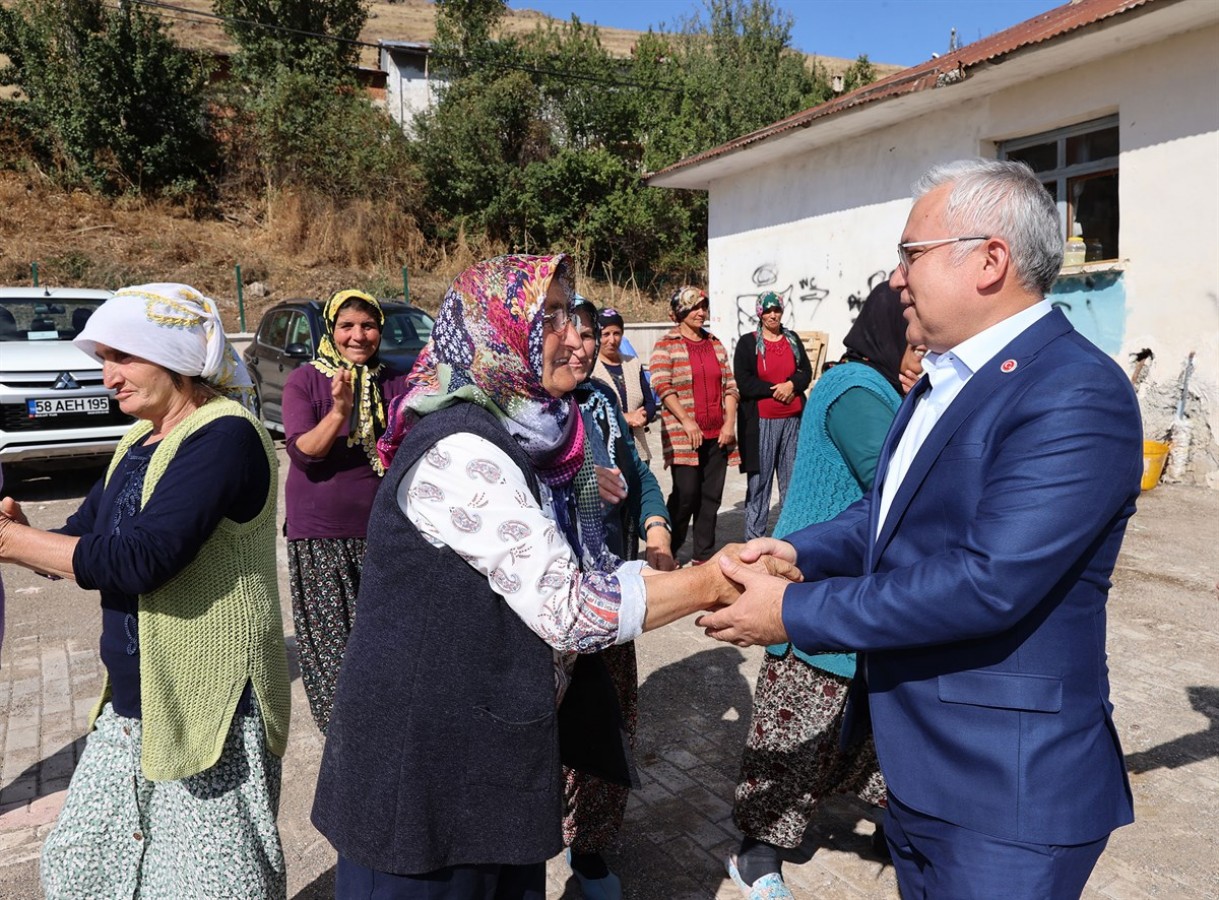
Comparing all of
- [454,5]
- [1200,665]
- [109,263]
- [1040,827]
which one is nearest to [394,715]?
[1040,827]

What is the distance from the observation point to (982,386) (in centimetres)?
167

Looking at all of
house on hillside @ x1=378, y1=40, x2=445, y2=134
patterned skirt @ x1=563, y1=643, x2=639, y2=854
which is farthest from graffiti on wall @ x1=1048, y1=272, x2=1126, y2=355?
house on hillside @ x1=378, y1=40, x2=445, y2=134

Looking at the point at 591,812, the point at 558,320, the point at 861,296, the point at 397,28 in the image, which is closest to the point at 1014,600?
the point at 558,320

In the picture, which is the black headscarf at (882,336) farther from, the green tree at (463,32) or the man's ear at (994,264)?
the green tree at (463,32)

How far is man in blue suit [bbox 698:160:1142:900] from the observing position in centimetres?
155

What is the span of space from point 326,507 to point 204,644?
63.2 inches

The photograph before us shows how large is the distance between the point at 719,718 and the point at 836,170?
35.4 ft

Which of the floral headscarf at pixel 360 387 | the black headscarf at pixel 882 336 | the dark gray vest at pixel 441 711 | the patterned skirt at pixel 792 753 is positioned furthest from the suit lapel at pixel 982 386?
the floral headscarf at pixel 360 387

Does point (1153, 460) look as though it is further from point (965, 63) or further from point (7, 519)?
point (7, 519)

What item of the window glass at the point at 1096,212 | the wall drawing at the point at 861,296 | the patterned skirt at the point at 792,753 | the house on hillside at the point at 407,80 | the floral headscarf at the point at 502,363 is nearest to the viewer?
the floral headscarf at the point at 502,363

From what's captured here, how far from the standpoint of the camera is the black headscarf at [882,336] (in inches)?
109

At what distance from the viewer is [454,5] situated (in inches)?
1014

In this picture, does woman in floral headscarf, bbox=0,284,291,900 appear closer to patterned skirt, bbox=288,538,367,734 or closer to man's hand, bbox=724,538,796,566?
man's hand, bbox=724,538,796,566

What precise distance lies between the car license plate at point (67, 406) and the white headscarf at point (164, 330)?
7.51 m
